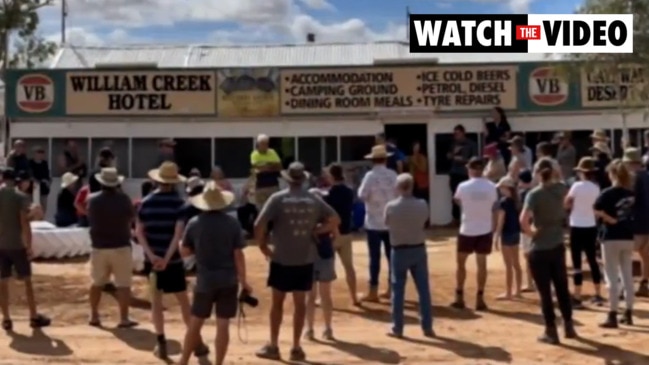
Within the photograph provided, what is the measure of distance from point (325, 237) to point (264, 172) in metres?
6.04

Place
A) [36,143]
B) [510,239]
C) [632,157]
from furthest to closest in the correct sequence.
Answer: [36,143] → [510,239] → [632,157]

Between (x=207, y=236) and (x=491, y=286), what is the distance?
7.00 metres

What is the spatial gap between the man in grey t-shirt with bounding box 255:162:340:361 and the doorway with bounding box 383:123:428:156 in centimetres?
1389

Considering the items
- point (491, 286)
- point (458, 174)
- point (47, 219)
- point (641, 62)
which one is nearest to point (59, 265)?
point (47, 219)

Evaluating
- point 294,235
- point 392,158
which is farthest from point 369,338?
point 392,158

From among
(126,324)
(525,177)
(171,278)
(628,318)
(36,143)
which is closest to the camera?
(171,278)

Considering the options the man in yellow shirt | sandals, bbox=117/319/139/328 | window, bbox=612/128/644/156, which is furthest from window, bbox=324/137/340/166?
sandals, bbox=117/319/139/328

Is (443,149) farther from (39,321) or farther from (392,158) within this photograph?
(39,321)

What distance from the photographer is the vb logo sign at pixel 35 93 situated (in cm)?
2556

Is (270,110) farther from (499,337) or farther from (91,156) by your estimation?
(499,337)

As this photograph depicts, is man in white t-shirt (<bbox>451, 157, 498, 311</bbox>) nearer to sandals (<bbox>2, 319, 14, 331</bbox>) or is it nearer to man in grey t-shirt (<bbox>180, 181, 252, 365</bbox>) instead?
man in grey t-shirt (<bbox>180, 181, 252, 365</bbox>)

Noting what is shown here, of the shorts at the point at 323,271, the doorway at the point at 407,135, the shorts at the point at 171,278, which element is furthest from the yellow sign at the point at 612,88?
the shorts at the point at 171,278

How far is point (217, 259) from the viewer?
409 inches

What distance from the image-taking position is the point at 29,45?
30922 mm
